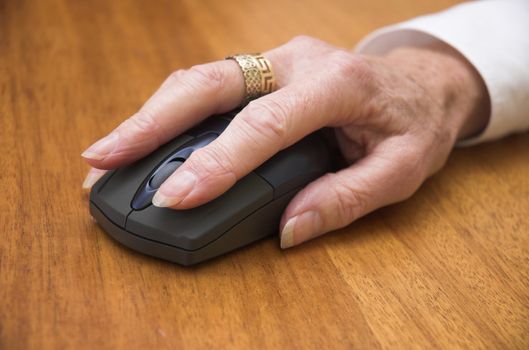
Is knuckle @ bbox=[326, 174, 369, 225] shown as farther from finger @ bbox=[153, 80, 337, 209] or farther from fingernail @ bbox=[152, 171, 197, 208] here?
fingernail @ bbox=[152, 171, 197, 208]

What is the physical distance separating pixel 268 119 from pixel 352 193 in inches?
5.5

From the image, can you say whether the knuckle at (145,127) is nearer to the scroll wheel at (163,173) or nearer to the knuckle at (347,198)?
the scroll wheel at (163,173)

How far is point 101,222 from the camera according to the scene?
627 millimetres

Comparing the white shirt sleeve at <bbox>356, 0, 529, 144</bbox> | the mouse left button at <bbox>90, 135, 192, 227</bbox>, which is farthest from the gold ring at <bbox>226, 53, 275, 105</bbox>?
the white shirt sleeve at <bbox>356, 0, 529, 144</bbox>

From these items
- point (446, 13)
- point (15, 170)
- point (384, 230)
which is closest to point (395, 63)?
point (446, 13)

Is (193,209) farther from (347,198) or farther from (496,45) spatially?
(496,45)

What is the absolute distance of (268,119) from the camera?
0.62m

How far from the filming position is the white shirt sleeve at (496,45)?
2.84 feet

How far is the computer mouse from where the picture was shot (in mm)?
590

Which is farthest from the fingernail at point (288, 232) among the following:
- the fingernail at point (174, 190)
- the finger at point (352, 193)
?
the fingernail at point (174, 190)

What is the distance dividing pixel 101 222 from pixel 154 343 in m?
0.17

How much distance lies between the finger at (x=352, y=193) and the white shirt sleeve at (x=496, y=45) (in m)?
0.21

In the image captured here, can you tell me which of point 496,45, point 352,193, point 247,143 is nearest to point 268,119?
point 247,143

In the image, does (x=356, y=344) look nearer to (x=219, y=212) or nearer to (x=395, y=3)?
(x=219, y=212)
